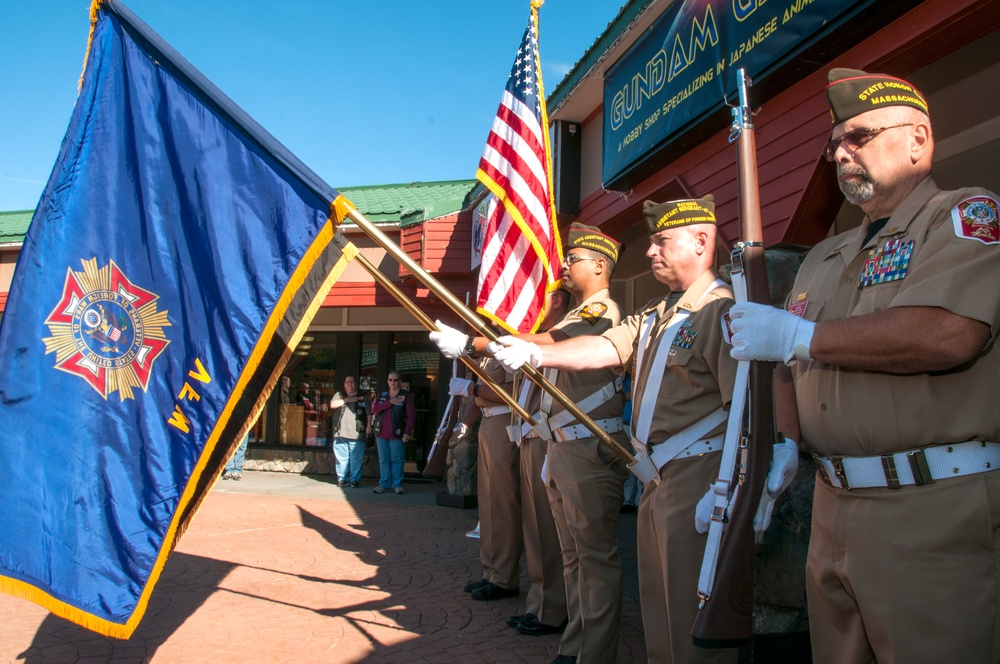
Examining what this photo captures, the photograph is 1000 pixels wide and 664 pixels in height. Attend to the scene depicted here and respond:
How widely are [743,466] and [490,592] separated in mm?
3011

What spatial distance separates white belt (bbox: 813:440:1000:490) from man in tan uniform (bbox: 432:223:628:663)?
1.60 meters

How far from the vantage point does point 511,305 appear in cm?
512

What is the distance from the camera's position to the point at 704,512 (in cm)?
235

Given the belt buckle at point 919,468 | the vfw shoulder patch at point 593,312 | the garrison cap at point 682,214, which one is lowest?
the belt buckle at point 919,468

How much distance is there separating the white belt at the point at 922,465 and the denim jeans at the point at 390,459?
9.09 metres

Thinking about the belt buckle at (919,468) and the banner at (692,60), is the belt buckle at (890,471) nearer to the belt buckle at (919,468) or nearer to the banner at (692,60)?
the belt buckle at (919,468)

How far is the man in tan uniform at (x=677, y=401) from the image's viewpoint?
8.23 ft

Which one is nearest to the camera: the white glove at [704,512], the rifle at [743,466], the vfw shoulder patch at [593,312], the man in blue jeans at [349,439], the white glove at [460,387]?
the rifle at [743,466]

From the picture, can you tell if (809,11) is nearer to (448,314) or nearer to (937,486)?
(937,486)

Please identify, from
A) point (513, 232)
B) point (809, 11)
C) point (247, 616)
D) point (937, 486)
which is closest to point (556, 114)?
point (513, 232)

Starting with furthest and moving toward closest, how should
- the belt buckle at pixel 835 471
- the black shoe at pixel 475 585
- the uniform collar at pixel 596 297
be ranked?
the black shoe at pixel 475 585, the uniform collar at pixel 596 297, the belt buckle at pixel 835 471

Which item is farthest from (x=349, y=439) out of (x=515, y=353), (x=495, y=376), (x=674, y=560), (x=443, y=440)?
(x=674, y=560)

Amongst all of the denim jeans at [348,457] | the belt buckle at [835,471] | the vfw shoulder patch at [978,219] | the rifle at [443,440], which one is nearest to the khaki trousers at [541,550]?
the belt buckle at [835,471]

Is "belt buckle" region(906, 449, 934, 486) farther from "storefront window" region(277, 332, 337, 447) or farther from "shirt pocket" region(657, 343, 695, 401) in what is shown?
"storefront window" region(277, 332, 337, 447)
